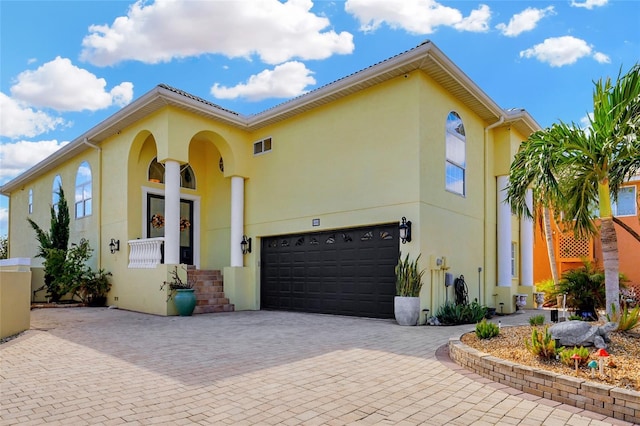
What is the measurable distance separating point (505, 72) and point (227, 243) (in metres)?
9.76

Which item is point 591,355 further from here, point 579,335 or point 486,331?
point 486,331

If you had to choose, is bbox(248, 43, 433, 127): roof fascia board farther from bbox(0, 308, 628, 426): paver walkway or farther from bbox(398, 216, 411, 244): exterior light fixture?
bbox(0, 308, 628, 426): paver walkway

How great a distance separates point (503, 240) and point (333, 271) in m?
5.43

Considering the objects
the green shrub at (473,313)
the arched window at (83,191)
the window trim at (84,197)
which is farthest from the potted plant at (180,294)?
the green shrub at (473,313)

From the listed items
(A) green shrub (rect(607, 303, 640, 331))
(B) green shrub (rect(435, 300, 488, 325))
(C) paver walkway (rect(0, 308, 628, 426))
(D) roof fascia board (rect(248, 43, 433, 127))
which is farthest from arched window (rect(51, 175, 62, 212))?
→ (A) green shrub (rect(607, 303, 640, 331))

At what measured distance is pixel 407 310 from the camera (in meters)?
9.12

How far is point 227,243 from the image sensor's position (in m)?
13.8

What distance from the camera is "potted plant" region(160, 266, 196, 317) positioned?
35.3 ft

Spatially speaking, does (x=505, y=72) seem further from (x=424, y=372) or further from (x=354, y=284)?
(x=424, y=372)

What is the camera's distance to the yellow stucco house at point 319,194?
33.0ft

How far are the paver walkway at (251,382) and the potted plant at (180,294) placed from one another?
2561 millimetres

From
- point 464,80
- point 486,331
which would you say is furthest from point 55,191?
point 486,331

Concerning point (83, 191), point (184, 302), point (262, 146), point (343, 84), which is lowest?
point (184, 302)

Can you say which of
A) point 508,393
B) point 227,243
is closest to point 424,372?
point 508,393
